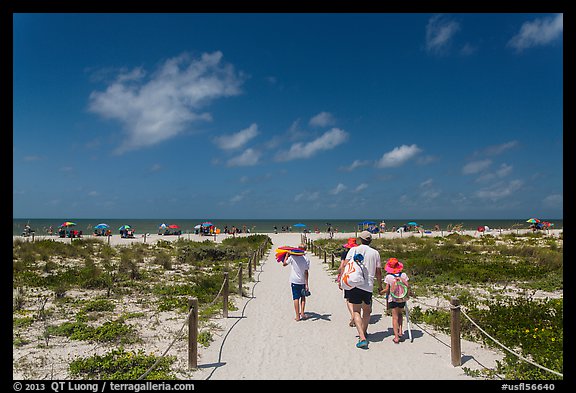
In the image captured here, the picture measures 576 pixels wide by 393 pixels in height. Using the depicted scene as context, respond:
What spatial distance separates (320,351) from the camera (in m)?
6.81

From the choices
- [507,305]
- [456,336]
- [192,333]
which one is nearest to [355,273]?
[456,336]

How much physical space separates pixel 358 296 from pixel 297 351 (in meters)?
1.51

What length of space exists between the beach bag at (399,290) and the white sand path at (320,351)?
3.05 ft

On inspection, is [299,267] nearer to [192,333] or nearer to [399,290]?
[399,290]

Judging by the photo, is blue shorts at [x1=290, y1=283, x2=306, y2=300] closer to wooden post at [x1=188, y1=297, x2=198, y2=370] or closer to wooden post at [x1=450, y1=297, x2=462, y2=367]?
wooden post at [x1=188, y1=297, x2=198, y2=370]

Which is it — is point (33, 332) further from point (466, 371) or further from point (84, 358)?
point (466, 371)

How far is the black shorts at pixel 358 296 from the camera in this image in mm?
6742

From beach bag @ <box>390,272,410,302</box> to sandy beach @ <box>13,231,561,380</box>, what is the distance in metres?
0.93

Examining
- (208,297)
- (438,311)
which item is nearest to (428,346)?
(438,311)

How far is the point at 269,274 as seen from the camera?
16.9 metres

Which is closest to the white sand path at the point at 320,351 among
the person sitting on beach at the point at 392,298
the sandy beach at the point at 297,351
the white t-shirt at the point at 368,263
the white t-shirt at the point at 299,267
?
the sandy beach at the point at 297,351

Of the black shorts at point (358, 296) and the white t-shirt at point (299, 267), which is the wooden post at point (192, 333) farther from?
the white t-shirt at point (299, 267)

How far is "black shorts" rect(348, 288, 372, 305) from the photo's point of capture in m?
6.74

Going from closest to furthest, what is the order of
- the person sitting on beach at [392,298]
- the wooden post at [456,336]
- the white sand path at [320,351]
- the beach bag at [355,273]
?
the white sand path at [320,351] < the wooden post at [456,336] < the beach bag at [355,273] < the person sitting on beach at [392,298]
